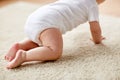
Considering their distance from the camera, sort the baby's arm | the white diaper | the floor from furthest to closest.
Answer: the floor < the baby's arm < the white diaper

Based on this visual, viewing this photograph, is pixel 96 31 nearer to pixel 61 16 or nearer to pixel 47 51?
pixel 61 16

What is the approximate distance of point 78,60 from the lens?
4.13 feet

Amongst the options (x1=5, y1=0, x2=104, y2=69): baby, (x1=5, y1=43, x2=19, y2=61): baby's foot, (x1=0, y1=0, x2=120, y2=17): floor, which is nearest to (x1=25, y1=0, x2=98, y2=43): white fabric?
(x1=5, y1=0, x2=104, y2=69): baby

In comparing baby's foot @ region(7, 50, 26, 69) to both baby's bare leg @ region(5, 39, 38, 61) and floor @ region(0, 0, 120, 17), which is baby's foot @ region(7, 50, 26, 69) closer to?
baby's bare leg @ region(5, 39, 38, 61)

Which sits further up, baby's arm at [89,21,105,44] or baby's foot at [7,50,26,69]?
baby's arm at [89,21,105,44]

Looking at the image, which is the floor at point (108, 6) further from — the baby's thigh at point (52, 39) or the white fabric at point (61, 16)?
the baby's thigh at point (52, 39)

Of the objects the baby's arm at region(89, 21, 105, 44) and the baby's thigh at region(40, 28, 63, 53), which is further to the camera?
the baby's arm at region(89, 21, 105, 44)

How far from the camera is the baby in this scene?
1.22 m

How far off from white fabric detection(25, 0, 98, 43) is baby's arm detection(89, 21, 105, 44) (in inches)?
1.3

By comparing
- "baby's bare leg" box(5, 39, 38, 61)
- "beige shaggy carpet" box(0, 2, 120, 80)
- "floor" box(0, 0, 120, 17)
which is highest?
"floor" box(0, 0, 120, 17)

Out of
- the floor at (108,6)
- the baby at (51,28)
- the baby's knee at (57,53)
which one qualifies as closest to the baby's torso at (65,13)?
the baby at (51,28)

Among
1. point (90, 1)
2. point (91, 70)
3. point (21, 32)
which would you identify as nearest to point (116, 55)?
point (91, 70)

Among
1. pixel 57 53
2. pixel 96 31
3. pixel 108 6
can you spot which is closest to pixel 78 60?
pixel 57 53

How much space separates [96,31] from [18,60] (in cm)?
47
